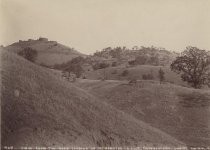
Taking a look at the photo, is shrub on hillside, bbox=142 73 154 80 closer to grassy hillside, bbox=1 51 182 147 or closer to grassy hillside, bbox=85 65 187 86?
grassy hillside, bbox=85 65 187 86

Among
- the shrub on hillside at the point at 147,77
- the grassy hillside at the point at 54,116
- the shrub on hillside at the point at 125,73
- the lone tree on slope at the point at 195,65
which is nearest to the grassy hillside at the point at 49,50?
the shrub on hillside at the point at 125,73

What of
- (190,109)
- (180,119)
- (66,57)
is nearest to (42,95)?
(180,119)

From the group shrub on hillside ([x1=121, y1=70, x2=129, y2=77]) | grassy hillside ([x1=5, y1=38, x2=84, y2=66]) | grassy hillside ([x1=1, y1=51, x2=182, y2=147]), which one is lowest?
grassy hillside ([x1=1, y1=51, x2=182, y2=147])

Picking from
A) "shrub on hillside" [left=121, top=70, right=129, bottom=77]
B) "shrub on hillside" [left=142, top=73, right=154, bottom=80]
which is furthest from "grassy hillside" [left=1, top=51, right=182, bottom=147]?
"shrub on hillside" [left=121, top=70, right=129, bottom=77]

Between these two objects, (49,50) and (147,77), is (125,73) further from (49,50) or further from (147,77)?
(49,50)

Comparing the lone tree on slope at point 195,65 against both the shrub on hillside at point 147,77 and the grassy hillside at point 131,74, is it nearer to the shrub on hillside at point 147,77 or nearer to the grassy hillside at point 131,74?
the shrub on hillside at point 147,77

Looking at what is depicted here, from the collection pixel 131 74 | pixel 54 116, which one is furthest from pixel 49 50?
pixel 54 116
